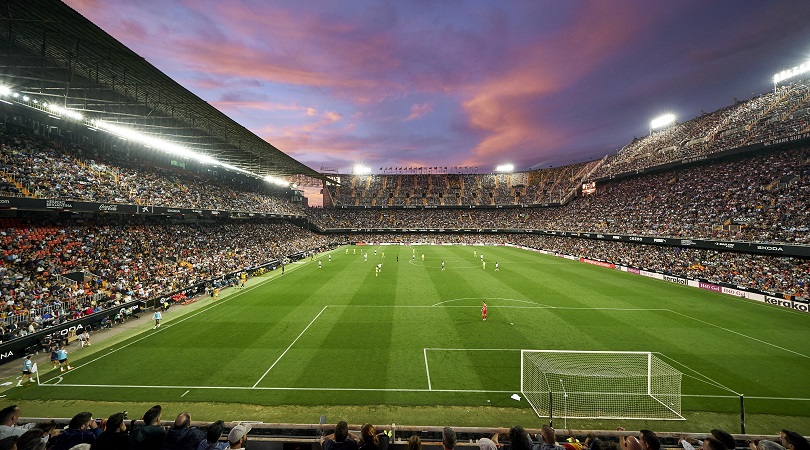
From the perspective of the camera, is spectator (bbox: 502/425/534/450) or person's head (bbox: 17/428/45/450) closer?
person's head (bbox: 17/428/45/450)

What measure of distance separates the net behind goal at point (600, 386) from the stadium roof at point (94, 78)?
24614 millimetres

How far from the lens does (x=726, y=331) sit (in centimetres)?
1780

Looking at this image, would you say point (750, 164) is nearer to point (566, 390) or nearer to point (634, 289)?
point (634, 289)

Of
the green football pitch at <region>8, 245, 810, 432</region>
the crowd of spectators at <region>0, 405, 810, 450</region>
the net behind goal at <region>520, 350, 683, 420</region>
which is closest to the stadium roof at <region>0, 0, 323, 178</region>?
the green football pitch at <region>8, 245, 810, 432</region>

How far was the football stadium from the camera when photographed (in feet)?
33.4

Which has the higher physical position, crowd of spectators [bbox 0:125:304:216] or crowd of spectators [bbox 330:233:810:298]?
crowd of spectators [bbox 0:125:304:216]

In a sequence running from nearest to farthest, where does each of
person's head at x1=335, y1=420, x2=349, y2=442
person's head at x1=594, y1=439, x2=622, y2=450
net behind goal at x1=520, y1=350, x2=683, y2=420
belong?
1. person's head at x1=594, y1=439, x2=622, y2=450
2. person's head at x1=335, y1=420, x2=349, y2=442
3. net behind goal at x1=520, y1=350, x2=683, y2=420

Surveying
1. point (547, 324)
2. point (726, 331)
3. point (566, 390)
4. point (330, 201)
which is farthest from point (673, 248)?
point (330, 201)

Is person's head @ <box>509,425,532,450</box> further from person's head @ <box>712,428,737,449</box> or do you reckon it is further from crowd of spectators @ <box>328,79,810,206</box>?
crowd of spectators @ <box>328,79,810,206</box>

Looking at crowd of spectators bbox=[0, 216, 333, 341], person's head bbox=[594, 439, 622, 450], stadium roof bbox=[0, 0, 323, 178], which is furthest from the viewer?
crowd of spectators bbox=[0, 216, 333, 341]

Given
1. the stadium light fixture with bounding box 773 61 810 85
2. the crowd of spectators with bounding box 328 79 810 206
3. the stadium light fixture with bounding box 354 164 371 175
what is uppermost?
the stadium light fixture with bounding box 773 61 810 85

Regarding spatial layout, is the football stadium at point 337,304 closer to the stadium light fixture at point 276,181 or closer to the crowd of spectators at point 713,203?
the crowd of spectators at point 713,203

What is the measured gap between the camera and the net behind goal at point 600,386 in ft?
35.2

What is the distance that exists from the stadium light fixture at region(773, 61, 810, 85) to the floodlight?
1661 cm
